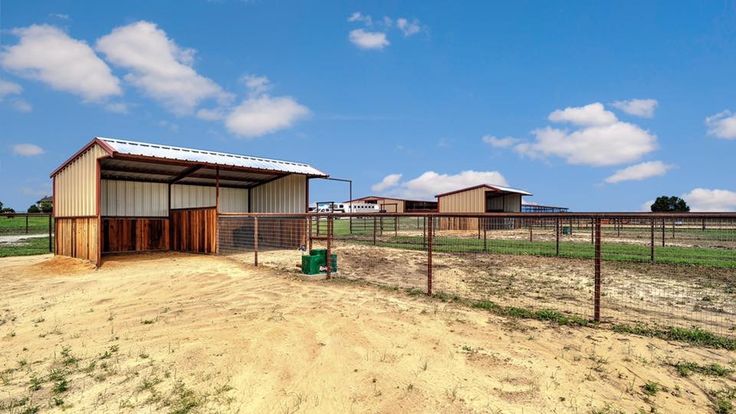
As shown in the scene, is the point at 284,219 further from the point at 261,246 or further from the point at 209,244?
the point at 209,244

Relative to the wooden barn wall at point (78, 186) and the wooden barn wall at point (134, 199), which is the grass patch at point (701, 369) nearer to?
the wooden barn wall at point (78, 186)

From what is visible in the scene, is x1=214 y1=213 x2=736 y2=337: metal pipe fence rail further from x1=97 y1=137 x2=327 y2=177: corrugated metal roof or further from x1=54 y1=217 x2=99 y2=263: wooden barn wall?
x1=54 y1=217 x2=99 y2=263: wooden barn wall

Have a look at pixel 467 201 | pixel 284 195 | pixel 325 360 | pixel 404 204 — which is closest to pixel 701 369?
pixel 325 360

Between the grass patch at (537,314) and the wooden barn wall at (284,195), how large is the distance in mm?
13230

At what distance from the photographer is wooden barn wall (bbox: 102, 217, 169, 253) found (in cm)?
1581

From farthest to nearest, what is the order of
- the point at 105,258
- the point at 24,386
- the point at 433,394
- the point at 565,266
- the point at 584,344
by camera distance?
1. the point at 105,258
2. the point at 565,266
3. the point at 584,344
4. the point at 24,386
5. the point at 433,394

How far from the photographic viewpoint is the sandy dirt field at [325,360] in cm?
370

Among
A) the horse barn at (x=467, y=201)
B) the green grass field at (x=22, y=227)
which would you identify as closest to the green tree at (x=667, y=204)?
the horse barn at (x=467, y=201)

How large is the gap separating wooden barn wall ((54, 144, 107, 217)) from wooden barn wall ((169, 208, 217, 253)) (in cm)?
345

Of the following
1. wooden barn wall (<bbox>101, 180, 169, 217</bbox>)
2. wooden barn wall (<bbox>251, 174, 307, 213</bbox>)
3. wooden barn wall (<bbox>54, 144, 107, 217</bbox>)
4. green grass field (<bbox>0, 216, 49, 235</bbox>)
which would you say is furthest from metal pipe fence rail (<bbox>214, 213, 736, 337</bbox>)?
green grass field (<bbox>0, 216, 49, 235</bbox>)

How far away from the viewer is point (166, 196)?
17672 millimetres

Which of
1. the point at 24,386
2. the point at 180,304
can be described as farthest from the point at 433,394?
the point at 180,304

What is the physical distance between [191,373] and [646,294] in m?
8.33

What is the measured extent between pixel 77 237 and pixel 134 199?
2.73 m
